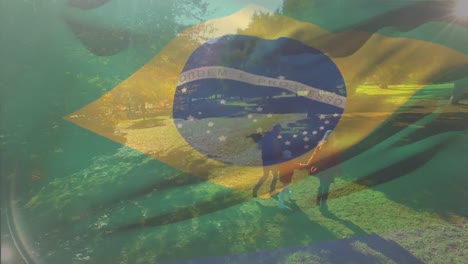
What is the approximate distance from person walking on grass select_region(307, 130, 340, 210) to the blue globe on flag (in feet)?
0.24

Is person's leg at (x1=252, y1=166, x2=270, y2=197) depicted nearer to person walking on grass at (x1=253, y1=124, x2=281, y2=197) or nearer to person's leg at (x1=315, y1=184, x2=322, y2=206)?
person walking on grass at (x1=253, y1=124, x2=281, y2=197)

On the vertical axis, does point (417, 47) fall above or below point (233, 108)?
above

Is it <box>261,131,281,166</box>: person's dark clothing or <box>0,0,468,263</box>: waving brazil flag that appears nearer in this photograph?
Result: <box>0,0,468,263</box>: waving brazil flag

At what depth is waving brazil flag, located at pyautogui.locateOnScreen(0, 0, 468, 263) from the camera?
1.58 m

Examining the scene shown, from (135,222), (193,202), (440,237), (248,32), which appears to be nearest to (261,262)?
(193,202)

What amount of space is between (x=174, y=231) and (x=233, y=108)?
0.79m

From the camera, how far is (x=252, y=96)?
1641mm

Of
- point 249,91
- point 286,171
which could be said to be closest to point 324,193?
point 286,171

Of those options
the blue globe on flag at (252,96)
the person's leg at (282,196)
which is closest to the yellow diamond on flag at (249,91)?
the blue globe on flag at (252,96)

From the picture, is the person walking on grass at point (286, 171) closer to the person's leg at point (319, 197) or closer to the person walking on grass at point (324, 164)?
the person walking on grass at point (324, 164)

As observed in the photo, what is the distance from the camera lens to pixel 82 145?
1644 mm

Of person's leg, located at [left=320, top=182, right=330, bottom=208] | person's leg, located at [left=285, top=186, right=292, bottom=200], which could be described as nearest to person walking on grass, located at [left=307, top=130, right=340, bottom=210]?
person's leg, located at [left=320, top=182, right=330, bottom=208]

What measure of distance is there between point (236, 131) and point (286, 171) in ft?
1.27

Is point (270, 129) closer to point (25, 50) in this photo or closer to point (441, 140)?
point (441, 140)
